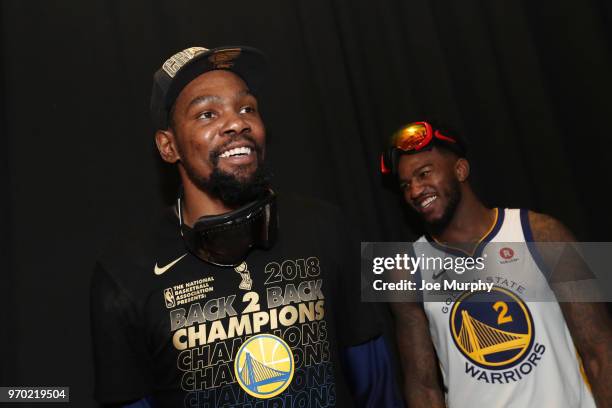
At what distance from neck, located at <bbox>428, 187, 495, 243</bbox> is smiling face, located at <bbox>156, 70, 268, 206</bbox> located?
810mm

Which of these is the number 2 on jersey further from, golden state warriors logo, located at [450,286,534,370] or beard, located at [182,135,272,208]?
beard, located at [182,135,272,208]

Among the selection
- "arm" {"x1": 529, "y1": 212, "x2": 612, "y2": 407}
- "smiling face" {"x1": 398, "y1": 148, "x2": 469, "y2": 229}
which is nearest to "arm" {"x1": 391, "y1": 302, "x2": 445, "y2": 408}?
"smiling face" {"x1": 398, "y1": 148, "x2": 469, "y2": 229}

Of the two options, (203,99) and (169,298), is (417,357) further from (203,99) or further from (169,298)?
(203,99)

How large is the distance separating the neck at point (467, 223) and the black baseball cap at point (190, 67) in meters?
0.89

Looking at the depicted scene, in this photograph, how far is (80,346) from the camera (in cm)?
192

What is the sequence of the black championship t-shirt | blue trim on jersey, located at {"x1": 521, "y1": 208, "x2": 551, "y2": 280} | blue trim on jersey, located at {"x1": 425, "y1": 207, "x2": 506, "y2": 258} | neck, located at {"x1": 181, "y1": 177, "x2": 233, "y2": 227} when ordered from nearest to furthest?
1. the black championship t-shirt
2. neck, located at {"x1": 181, "y1": 177, "x2": 233, "y2": 227}
3. blue trim on jersey, located at {"x1": 521, "y1": 208, "x2": 551, "y2": 280}
4. blue trim on jersey, located at {"x1": 425, "y1": 207, "x2": 506, "y2": 258}

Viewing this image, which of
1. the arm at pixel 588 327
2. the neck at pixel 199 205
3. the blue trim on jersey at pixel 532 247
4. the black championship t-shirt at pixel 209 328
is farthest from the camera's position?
the blue trim on jersey at pixel 532 247

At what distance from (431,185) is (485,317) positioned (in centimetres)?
49

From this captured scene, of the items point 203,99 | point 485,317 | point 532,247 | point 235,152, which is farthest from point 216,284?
point 532,247

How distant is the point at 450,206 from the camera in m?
2.05

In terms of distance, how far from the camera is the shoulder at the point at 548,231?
1991 millimetres

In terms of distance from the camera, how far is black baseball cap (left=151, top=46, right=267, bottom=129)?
1588 millimetres

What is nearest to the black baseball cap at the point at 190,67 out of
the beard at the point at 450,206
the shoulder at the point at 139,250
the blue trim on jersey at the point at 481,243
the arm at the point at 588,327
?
the shoulder at the point at 139,250

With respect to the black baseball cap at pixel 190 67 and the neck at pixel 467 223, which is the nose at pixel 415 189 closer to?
the neck at pixel 467 223
